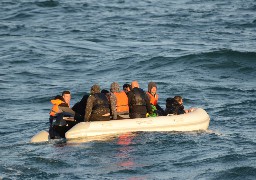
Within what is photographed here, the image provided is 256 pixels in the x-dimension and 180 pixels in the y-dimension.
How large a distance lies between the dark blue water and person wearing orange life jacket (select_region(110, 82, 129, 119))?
0.83 m

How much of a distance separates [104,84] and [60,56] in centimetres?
618

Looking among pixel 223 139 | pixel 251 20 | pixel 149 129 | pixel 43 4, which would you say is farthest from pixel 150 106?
pixel 43 4

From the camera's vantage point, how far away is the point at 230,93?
25.3 metres

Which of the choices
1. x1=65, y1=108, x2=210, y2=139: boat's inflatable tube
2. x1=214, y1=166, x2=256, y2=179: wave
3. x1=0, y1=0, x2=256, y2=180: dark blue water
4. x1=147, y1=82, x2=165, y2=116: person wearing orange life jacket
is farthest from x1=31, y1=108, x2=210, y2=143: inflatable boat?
x1=214, y1=166, x2=256, y2=179: wave

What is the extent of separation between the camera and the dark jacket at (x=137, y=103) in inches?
703

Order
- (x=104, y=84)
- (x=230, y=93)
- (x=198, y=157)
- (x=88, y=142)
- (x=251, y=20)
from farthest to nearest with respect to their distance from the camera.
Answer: (x=251, y=20), (x=104, y=84), (x=230, y=93), (x=88, y=142), (x=198, y=157)

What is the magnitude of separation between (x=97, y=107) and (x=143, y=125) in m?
1.20

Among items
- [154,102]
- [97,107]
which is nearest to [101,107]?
[97,107]

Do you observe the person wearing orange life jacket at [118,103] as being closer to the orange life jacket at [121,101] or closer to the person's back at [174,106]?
the orange life jacket at [121,101]

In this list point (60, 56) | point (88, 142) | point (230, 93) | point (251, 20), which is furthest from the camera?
point (251, 20)

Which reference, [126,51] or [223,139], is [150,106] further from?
[126,51]

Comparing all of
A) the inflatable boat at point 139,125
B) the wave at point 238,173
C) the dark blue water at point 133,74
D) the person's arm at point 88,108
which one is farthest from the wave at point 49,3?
the wave at point 238,173

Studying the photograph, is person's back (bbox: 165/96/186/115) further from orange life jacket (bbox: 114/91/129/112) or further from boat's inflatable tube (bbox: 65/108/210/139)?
orange life jacket (bbox: 114/91/129/112)

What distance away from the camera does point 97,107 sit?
1745 cm
